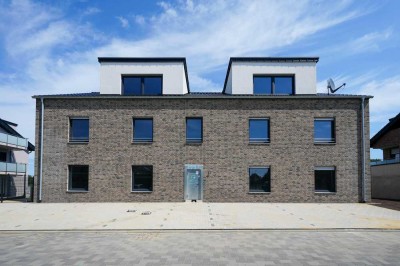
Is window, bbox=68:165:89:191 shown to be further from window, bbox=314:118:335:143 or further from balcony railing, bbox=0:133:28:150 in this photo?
window, bbox=314:118:335:143

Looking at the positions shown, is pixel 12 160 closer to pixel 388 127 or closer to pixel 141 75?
pixel 141 75

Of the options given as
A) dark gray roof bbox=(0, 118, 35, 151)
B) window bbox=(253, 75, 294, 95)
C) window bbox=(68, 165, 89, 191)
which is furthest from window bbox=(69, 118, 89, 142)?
dark gray roof bbox=(0, 118, 35, 151)

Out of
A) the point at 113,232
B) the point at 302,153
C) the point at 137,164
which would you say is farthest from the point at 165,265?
the point at 302,153

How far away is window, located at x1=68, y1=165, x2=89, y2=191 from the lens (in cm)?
2066

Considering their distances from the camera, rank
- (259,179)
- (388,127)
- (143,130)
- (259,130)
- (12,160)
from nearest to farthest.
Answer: (259,179) < (259,130) < (143,130) < (388,127) < (12,160)

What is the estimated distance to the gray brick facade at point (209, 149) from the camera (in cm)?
2034

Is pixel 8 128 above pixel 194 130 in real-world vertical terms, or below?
above

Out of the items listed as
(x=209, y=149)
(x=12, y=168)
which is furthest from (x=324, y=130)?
(x=12, y=168)

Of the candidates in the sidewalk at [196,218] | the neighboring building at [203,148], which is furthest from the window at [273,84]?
the sidewalk at [196,218]

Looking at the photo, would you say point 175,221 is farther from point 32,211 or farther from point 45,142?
point 45,142

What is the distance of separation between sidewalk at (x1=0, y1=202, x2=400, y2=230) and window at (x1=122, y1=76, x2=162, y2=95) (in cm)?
772

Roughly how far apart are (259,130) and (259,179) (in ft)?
9.76

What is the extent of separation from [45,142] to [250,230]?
14691mm

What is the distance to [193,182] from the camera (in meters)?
20.4
